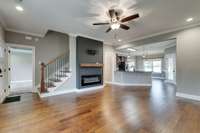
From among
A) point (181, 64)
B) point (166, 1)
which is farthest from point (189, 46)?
point (166, 1)

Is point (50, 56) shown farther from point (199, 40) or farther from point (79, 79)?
point (199, 40)

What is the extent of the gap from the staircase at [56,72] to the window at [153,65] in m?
10.6

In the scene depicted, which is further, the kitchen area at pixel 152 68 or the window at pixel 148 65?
the window at pixel 148 65

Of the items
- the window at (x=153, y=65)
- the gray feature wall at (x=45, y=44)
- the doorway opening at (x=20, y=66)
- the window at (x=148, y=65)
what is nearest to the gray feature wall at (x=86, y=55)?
the gray feature wall at (x=45, y=44)

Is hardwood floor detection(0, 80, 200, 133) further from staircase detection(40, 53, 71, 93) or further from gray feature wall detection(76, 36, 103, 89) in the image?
gray feature wall detection(76, 36, 103, 89)

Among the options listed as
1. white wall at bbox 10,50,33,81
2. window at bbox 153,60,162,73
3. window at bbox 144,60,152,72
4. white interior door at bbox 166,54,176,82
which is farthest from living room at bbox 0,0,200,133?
window at bbox 144,60,152,72

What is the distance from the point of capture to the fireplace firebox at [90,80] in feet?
19.0

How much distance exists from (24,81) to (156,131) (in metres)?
9.41

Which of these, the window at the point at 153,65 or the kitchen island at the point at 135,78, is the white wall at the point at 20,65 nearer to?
the kitchen island at the point at 135,78

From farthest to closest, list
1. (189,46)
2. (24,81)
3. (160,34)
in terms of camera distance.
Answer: (24,81) → (160,34) → (189,46)

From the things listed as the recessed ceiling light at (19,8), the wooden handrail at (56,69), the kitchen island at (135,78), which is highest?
the recessed ceiling light at (19,8)

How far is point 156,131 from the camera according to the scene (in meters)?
2.07

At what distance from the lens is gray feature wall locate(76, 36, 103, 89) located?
5.68 metres

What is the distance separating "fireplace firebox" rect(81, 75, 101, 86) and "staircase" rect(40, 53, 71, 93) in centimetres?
82
